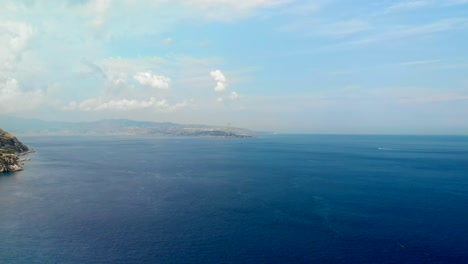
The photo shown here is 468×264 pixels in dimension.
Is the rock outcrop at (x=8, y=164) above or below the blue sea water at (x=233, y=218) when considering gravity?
above

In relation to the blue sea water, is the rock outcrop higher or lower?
higher

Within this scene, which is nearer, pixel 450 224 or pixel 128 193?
pixel 450 224

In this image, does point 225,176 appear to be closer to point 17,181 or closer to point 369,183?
point 369,183

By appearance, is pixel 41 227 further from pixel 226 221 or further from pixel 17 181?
pixel 17 181

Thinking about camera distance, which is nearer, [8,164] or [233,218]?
[233,218]

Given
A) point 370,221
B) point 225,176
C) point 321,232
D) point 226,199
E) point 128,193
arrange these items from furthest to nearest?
point 225,176
point 128,193
point 226,199
point 370,221
point 321,232

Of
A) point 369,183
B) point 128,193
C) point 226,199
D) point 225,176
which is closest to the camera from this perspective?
point 226,199

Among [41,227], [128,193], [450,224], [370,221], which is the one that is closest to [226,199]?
[128,193]

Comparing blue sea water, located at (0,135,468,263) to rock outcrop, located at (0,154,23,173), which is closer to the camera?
blue sea water, located at (0,135,468,263)

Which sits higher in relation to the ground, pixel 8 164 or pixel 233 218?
pixel 8 164

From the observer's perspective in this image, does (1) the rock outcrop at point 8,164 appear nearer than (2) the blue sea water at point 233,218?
No
